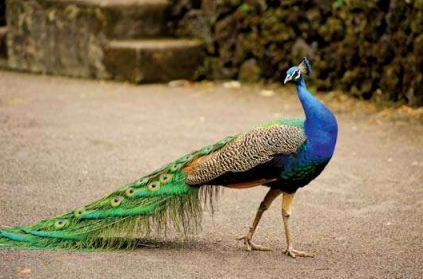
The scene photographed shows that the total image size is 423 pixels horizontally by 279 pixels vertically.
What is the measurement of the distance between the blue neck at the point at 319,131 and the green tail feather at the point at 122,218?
0.74 m

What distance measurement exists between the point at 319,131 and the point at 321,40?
A: 18.5ft

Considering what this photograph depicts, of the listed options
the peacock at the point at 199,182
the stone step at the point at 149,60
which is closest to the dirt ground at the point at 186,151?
the peacock at the point at 199,182

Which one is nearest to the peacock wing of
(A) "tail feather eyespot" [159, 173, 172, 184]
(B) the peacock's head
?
(A) "tail feather eyespot" [159, 173, 172, 184]

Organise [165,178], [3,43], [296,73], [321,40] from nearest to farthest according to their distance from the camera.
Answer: [296,73] < [165,178] < [321,40] < [3,43]

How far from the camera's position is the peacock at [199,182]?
4859 mm

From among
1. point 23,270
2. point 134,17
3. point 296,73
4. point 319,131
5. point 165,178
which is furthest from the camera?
point 134,17

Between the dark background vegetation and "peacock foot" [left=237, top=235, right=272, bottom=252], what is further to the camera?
the dark background vegetation

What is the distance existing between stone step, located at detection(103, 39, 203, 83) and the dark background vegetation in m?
0.28

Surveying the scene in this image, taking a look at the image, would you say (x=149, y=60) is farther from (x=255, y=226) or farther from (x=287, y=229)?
(x=287, y=229)

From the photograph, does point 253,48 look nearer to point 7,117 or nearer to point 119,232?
point 7,117

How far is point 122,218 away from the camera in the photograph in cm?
500

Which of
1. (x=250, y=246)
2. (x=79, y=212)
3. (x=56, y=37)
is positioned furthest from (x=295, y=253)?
(x=56, y=37)

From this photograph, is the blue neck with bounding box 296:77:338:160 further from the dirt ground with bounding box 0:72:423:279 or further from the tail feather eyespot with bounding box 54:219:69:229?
the tail feather eyespot with bounding box 54:219:69:229

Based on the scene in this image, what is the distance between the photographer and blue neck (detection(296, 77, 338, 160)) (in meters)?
4.83
